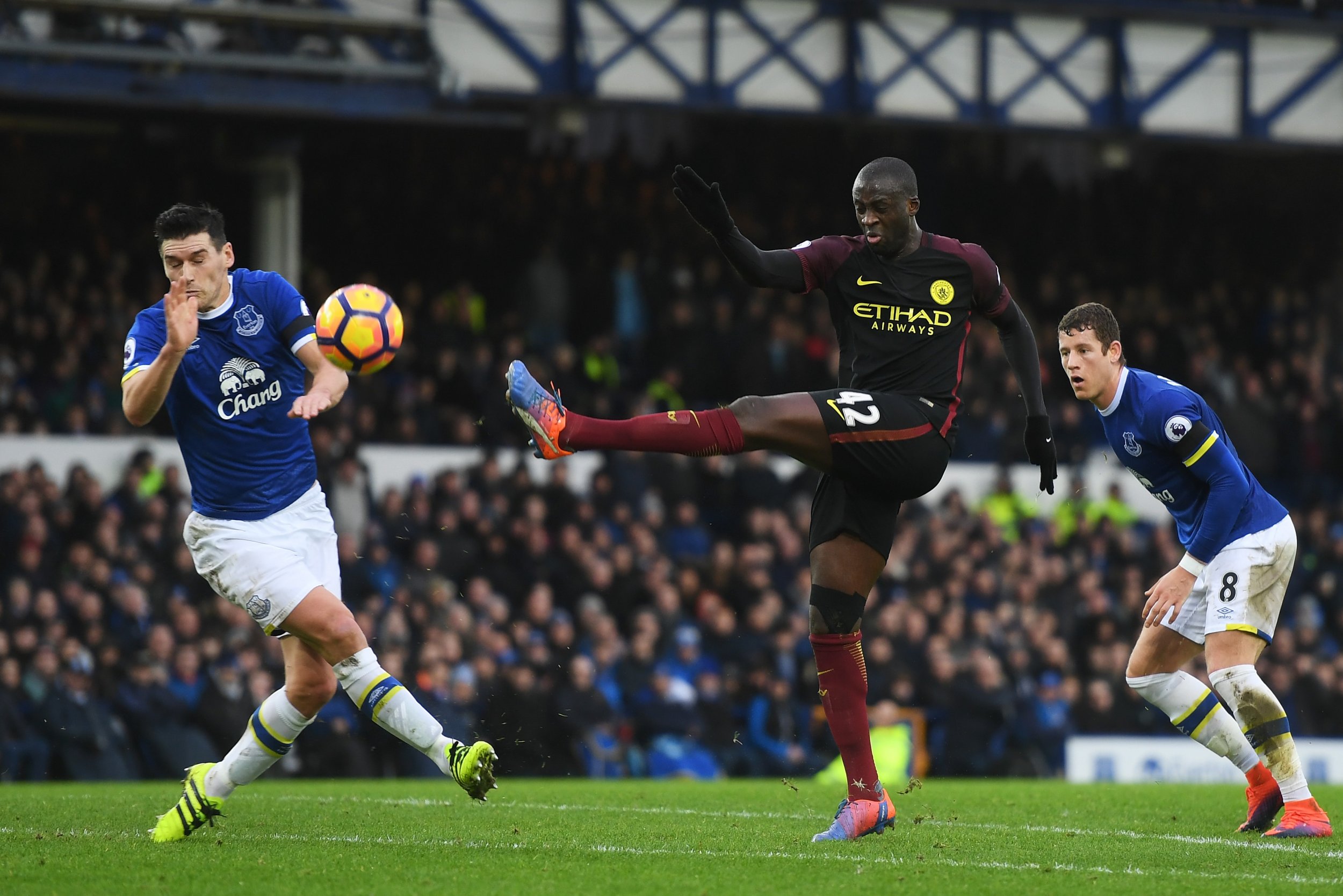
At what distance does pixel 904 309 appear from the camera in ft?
23.6

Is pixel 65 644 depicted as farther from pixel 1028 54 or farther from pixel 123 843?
pixel 1028 54

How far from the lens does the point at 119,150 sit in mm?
19516

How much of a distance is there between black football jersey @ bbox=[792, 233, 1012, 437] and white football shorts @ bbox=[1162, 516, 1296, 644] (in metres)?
1.57

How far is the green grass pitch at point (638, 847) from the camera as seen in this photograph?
19.5 ft

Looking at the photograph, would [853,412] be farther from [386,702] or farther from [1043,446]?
[386,702]

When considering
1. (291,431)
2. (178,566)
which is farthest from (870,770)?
(178,566)

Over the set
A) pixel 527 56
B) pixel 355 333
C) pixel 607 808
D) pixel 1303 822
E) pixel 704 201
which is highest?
pixel 527 56

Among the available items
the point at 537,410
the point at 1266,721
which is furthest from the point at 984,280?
the point at 1266,721

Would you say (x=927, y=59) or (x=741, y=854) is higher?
(x=927, y=59)

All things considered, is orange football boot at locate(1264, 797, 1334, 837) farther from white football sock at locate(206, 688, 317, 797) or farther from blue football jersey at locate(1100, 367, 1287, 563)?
white football sock at locate(206, 688, 317, 797)

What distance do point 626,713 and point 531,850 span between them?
8422mm

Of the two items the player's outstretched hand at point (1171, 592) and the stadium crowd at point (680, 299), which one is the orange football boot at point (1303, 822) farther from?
the stadium crowd at point (680, 299)

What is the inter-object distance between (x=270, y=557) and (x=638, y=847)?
→ 77.2 inches

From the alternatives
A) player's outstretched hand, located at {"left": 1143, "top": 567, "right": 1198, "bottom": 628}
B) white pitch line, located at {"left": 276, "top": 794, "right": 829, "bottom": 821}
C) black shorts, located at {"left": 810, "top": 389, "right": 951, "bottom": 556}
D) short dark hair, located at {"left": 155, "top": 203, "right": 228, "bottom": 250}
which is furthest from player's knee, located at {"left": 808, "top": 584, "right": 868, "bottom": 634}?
short dark hair, located at {"left": 155, "top": 203, "right": 228, "bottom": 250}
